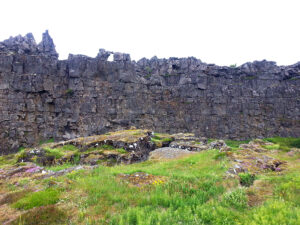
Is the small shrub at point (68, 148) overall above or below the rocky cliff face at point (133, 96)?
below

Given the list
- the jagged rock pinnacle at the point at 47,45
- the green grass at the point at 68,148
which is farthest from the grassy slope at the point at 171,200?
the jagged rock pinnacle at the point at 47,45

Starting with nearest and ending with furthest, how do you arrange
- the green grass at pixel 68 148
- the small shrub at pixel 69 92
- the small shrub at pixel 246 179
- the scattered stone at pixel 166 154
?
the small shrub at pixel 246 179
the scattered stone at pixel 166 154
the green grass at pixel 68 148
the small shrub at pixel 69 92

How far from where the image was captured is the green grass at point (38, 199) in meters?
7.21

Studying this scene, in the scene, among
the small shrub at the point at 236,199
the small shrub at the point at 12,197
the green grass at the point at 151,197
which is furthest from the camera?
the small shrub at the point at 12,197

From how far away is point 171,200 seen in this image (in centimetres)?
754

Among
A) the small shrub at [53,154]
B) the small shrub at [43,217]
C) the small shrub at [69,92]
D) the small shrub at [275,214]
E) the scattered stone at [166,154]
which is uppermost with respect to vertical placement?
the small shrub at [69,92]

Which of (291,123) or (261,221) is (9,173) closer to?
(261,221)

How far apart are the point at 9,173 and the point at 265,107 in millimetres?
54948

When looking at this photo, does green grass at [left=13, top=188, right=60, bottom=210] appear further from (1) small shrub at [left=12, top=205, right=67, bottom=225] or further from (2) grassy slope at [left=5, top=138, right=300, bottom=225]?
(1) small shrub at [left=12, top=205, right=67, bottom=225]

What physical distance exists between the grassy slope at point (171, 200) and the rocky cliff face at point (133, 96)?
35557mm

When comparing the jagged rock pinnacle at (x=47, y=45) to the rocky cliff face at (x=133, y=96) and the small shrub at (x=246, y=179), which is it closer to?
the rocky cliff face at (x=133, y=96)

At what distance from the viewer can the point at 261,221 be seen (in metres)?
5.75

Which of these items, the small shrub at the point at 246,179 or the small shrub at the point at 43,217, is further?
the small shrub at the point at 246,179

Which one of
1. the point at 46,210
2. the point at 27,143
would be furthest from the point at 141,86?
the point at 46,210
